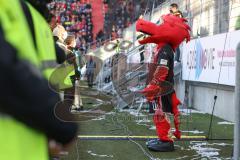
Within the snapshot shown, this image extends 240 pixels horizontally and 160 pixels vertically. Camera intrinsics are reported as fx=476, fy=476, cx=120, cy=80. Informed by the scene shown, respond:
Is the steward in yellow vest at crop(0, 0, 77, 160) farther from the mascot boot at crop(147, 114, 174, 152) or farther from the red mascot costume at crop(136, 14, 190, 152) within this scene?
the mascot boot at crop(147, 114, 174, 152)

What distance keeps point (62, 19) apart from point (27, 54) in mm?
30088

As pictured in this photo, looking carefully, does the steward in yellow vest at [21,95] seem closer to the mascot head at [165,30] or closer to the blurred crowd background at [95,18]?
the mascot head at [165,30]

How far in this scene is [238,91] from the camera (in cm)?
452

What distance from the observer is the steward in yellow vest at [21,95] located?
1.20 m

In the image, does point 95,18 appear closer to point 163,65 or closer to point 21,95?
point 163,65

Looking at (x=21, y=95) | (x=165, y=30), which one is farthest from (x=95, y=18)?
(x=21, y=95)

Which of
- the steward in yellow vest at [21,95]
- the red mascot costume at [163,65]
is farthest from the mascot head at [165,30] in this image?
the steward in yellow vest at [21,95]

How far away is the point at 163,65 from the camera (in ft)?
19.4

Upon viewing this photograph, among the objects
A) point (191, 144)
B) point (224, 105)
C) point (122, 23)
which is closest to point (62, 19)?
point (122, 23)

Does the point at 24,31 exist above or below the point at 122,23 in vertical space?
below

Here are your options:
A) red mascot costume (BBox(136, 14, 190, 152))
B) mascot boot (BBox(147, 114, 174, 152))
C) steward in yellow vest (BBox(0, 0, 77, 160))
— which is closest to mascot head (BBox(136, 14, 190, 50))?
red mascot costume (BBox(136, 14, 190, 152))

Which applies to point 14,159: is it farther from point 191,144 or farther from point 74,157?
point 191,144

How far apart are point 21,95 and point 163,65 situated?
15.7 feet

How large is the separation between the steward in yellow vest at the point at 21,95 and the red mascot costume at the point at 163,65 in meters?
4.65
